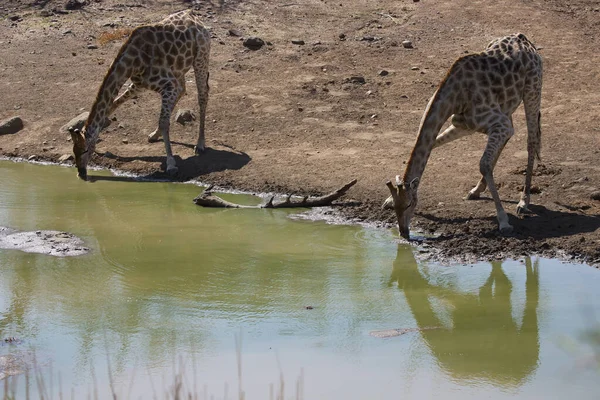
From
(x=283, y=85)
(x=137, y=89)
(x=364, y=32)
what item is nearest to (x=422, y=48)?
(x=364, y=32)

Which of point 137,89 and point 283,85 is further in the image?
point 283,85

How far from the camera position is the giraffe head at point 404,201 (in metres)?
10.1

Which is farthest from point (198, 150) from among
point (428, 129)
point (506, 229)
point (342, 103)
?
point (506, 229)

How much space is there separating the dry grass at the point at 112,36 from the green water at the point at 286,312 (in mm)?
7673

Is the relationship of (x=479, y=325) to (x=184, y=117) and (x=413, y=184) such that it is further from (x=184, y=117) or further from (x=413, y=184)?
(x=184, y=117)

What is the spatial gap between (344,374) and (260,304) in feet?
5.60

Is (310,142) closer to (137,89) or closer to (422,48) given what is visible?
(137,89)

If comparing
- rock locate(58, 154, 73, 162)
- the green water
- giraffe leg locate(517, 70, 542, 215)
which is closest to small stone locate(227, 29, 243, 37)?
rock locate(58, 154, 73, 162)

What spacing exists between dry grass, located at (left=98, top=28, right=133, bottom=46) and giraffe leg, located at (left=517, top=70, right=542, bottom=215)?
10.2 meters

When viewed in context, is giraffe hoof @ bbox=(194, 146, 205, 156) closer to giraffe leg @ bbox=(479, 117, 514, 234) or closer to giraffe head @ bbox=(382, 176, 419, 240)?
giraffe head @ bbox=(382, 176, 419, 240)

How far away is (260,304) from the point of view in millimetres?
8703

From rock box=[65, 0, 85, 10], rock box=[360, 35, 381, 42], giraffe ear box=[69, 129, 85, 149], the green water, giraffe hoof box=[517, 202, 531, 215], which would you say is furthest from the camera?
rock box=[65, 0, 85, 10]

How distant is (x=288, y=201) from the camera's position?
38.9 ft

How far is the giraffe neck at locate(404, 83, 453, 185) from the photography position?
411 inches
